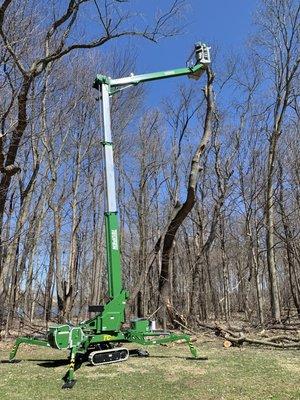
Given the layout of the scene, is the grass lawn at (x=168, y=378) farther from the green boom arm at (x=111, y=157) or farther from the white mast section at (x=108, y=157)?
the white mast section at (x=108, y=157)

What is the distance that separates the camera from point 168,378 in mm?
6363

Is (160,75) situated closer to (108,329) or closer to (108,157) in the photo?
(108,157)

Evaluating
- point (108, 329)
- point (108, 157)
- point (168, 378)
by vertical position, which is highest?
point (108, 157)

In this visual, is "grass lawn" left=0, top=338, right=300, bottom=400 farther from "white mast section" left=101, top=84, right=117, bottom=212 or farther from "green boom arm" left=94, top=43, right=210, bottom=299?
"white mast section" left=101, top=84, right=117, bottom=212

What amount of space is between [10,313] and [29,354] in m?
4.57

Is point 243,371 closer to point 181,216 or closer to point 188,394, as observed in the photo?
point 188,394

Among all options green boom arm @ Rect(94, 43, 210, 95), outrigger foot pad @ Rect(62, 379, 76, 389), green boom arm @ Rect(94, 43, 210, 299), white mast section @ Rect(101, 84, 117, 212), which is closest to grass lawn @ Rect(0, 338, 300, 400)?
outrigger foot pad @ Rect(62, 379, 76, 389)

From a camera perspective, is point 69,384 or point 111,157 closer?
point 69,384

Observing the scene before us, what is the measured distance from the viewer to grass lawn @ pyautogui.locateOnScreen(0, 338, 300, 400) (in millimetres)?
5531

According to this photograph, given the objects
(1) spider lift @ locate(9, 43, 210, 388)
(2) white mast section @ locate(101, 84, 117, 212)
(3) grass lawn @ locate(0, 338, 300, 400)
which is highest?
(2) white mast section @ locate(101, 84, 117, 212)

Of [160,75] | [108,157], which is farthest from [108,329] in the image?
[160,75]

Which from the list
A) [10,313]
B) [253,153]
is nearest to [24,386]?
[10,313]

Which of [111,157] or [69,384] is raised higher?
[111,157]

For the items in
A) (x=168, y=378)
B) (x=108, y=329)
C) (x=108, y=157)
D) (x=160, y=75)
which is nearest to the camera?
(x=168, y=378)
